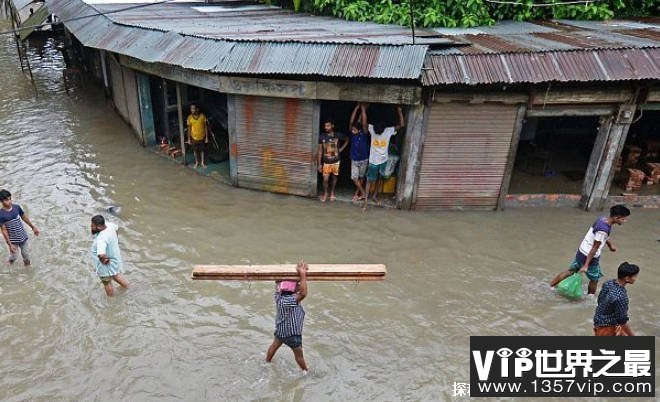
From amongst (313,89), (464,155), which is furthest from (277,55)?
(464,155)

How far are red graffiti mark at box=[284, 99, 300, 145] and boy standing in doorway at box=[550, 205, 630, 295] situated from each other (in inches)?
203

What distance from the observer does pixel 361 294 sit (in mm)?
7395

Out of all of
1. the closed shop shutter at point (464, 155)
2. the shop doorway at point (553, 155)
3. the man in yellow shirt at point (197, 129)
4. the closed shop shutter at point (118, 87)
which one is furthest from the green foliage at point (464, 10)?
the closed shop shutter at point (118, 87)

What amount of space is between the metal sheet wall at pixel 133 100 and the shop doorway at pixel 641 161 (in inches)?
430

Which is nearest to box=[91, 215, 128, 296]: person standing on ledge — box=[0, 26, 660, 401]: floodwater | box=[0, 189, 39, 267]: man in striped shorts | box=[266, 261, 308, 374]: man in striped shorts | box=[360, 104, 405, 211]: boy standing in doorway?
box=[0, 26, 660, 401]: floodwater

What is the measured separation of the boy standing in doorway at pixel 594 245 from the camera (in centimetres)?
639

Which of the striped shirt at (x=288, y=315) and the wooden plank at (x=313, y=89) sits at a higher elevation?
the wooden plank at (x=313, y=89)

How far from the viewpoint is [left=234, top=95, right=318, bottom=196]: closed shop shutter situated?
367 inches

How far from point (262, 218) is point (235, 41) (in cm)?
327

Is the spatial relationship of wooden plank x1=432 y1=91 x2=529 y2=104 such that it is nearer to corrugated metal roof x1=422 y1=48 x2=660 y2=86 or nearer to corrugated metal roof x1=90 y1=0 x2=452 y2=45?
corrugated metal roof x1=422 y1=48 x2=660 y2=86

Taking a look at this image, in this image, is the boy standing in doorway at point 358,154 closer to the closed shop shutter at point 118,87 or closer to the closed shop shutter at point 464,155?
the closed shop shutter at point 464,155

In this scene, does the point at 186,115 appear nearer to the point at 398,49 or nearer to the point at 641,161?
the point at 398,49

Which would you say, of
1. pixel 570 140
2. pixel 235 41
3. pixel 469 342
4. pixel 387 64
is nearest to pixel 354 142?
pixel 387 64

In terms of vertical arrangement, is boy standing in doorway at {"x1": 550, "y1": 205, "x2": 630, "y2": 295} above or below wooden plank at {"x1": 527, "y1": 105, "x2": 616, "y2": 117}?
below
